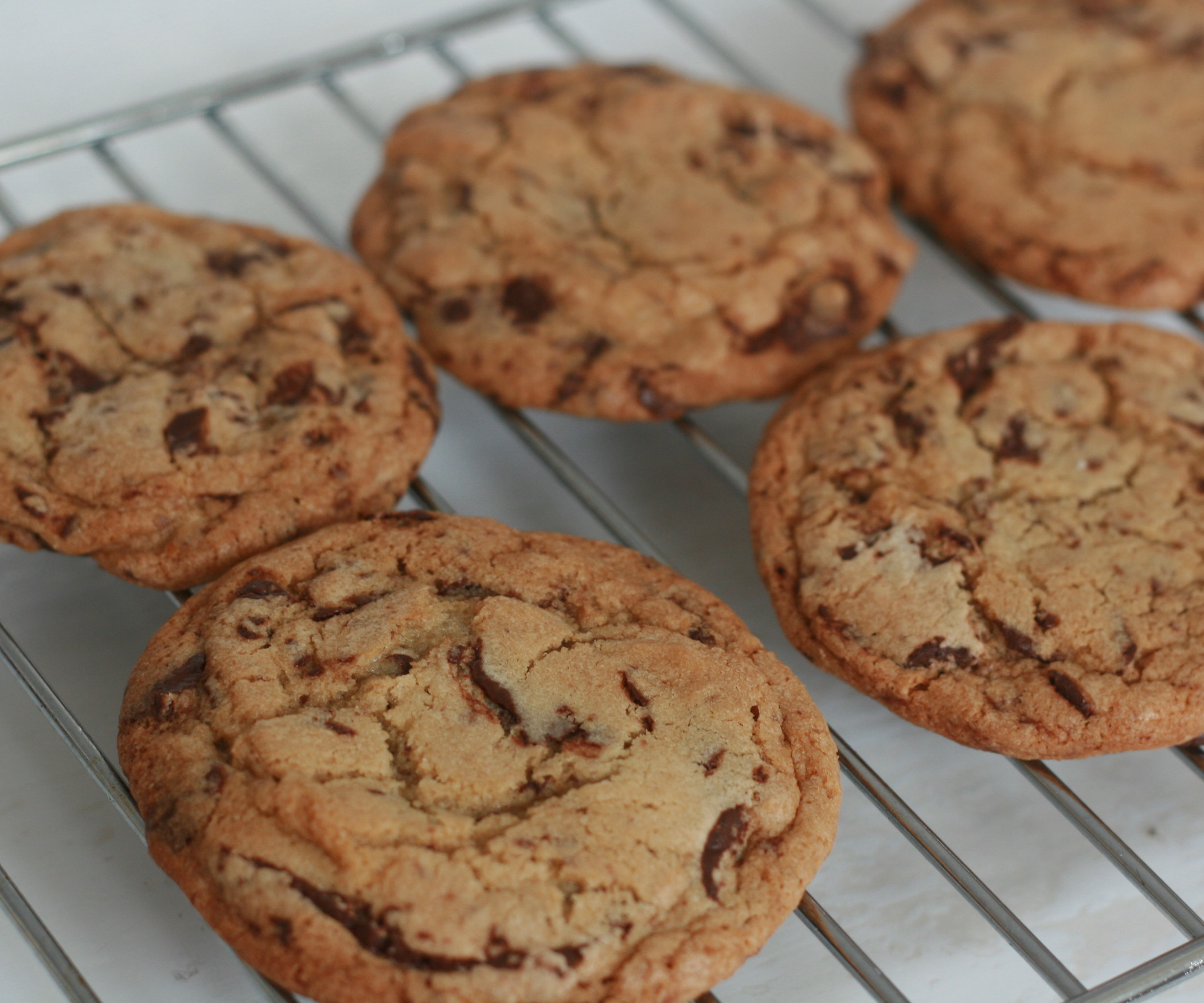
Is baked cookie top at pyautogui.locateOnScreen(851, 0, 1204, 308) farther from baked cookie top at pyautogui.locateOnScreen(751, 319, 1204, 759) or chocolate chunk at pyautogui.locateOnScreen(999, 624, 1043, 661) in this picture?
chocolate chunk at pyautogui.locateOnScreen(999, 624, 1043, 661)

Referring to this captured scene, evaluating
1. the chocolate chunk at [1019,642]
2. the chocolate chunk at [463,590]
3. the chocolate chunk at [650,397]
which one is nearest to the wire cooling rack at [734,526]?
the chocolate chunk at [650,397]

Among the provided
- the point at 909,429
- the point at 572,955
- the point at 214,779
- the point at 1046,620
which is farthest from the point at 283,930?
the point at 909,429

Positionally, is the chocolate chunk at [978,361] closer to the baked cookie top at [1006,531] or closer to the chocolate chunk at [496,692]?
the baked cookie top at [1006,531]

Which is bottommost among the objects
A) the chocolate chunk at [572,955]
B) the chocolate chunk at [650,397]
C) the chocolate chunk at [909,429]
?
the chocolate chunk at [572,955]

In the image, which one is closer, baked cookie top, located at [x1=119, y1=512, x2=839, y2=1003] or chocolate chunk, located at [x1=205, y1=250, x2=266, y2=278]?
baked cookie top, located at [x1=119, y1=512, x2=839, y2=1003]

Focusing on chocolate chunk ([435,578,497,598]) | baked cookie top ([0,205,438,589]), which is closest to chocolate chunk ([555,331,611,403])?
baked cookie top ([0,205,438,589])

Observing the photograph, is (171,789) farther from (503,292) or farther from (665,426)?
(665,426)
